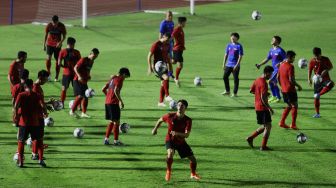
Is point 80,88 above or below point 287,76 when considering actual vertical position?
below

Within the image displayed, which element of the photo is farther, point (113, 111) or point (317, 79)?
point (317, 79)

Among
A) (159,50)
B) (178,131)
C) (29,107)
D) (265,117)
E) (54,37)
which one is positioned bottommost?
(178,131)

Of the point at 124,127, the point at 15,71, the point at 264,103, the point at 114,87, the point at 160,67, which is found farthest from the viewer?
the point at 160,67

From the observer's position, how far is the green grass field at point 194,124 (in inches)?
920

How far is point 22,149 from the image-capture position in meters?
23.7

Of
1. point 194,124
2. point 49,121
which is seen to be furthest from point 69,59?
point 194,124

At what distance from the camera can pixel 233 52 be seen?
33281 millimetres

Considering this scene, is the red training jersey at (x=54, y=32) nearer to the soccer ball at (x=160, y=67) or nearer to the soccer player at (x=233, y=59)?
the soccer ball at (x=160, y=67)

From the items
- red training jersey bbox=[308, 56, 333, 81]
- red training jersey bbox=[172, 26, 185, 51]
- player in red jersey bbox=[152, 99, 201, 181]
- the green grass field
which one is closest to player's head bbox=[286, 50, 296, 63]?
the green grass field

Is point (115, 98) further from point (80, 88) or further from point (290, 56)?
point (290, 56)

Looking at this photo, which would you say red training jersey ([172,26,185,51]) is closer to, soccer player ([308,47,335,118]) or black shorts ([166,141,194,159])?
soccer player ([308,47,335,118])

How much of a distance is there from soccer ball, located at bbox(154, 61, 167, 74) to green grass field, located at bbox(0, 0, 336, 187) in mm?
1250

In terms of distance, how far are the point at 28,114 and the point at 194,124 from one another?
23.2 feet

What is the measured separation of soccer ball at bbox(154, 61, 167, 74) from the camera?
103ft
